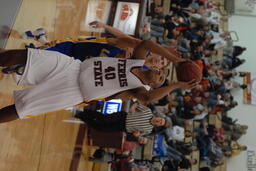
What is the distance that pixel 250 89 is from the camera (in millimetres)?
10273

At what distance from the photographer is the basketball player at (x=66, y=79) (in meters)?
2.37

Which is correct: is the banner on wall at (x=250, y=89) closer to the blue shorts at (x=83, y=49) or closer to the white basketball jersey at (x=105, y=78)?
the blue shorts at (x=83, y=49)

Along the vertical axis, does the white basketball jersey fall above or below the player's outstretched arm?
below

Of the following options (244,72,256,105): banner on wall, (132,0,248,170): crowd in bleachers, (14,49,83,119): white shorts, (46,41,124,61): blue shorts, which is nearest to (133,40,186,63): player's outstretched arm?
(14,49,83,119): white shorts

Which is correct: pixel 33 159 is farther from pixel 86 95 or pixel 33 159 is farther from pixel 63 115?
pixel 86 95

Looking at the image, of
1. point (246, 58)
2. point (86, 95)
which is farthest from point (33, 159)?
point (246, 58)

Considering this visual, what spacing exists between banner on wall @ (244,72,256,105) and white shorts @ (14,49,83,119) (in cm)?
912

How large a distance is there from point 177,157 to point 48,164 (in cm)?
387

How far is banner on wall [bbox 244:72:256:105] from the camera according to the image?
10.1m

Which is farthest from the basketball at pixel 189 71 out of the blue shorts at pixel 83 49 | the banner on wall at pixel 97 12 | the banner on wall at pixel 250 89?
the banner on wall at pixel 250 89

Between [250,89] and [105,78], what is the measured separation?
9.25 meters

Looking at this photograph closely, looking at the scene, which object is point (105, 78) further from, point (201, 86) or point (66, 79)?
point (201, 86)

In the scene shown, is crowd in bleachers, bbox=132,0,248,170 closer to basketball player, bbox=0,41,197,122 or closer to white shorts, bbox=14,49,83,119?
basketball player, bbox=0,41,197,122

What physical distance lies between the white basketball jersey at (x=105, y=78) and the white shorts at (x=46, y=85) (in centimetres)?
9
